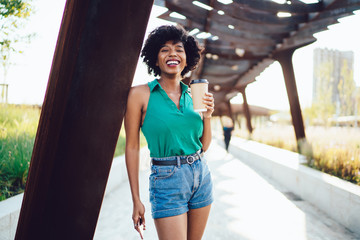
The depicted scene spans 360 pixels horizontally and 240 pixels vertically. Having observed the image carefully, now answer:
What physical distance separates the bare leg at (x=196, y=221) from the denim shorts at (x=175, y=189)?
0.04 m

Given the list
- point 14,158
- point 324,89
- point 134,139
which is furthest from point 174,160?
point 324,89

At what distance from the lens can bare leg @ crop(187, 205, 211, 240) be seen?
1772 mm

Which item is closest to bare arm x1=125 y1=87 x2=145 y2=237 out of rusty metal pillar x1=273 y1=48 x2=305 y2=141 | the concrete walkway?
the concrete walkway

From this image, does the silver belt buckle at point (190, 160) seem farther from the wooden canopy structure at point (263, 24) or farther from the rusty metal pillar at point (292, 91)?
the rusty metal pillar at point (292, 91)

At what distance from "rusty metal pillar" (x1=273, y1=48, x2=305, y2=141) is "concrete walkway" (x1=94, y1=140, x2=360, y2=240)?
2956 millimetres

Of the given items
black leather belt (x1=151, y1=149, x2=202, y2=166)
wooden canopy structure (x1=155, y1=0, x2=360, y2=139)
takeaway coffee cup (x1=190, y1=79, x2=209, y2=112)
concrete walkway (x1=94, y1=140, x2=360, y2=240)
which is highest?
wooden canopy structure (x1=155, y1=0, x2=360, y2=139)

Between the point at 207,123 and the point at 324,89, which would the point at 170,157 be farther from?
the point at 324,89

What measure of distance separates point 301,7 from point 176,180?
572 centimetres

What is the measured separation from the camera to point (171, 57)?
1.86 meters

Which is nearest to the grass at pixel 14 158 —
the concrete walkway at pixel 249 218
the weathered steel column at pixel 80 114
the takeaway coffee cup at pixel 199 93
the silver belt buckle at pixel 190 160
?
the concrete walkway at pixel 249 218

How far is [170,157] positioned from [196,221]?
482 mm

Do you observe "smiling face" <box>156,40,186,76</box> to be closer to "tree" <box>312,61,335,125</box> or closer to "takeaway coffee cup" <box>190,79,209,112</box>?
"takeaway coffee cup" <box>190,79,209,112</box>

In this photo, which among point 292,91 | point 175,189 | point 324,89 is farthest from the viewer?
point 324,89

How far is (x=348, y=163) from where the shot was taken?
14.9ft
